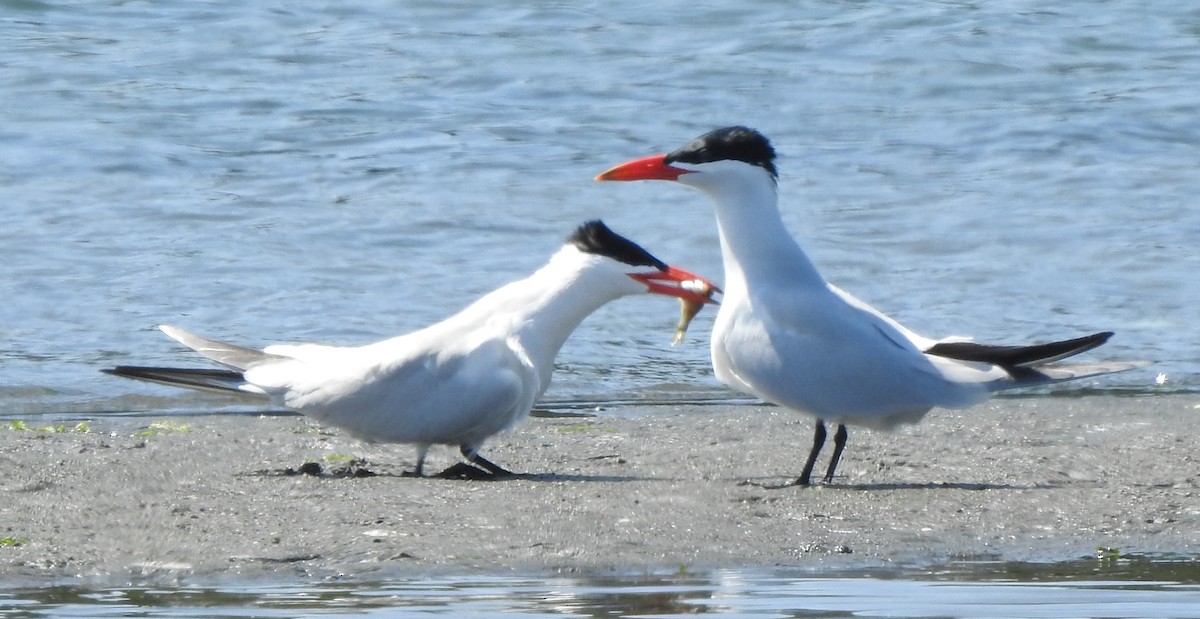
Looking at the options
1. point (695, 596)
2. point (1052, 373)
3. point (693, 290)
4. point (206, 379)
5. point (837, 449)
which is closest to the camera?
point (695, 596)

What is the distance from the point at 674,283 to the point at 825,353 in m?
0.60

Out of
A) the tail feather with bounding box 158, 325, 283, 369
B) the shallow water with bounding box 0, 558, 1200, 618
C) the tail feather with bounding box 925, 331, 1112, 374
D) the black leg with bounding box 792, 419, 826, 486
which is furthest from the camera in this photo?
the tail feather with bounding box 158, 325, 283, 369

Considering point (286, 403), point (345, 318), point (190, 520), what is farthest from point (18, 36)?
point (190, 520)

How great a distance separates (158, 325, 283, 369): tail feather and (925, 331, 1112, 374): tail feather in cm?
195

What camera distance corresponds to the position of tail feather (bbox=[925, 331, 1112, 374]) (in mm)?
4746

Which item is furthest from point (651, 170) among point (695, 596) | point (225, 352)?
point (695, 596)

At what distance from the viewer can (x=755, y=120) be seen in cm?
1174

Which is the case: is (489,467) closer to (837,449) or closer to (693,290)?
(693,290)

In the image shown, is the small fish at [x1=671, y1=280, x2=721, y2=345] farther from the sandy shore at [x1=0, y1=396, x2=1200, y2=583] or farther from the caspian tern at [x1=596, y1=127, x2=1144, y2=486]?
the sandy shore at [x1=0, y1=396, x2=1200, y2=583]

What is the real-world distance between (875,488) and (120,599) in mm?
2121

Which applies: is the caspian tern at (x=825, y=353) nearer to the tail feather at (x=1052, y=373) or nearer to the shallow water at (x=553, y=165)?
the tail feather at (x=1052, y=373)

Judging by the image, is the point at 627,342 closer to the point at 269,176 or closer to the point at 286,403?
the point at 286,403

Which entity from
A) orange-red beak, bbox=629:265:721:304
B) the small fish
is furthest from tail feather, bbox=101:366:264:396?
the small fish

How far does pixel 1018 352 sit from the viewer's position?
4828mm
